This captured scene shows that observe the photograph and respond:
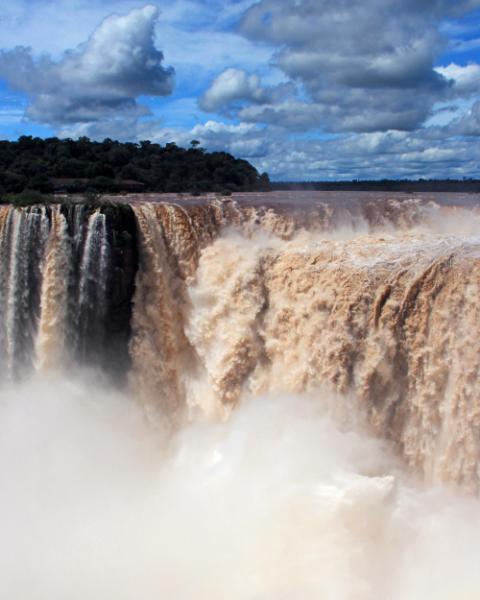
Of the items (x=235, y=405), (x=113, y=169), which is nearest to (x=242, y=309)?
(x=235, y=405)

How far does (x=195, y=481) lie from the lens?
1277 cm

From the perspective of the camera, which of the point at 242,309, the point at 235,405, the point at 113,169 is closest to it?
the point at 235,405

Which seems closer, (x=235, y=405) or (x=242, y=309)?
(x=235, y=405)

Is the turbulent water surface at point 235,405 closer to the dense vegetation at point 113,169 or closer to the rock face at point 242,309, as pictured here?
the rock face at point 242,309

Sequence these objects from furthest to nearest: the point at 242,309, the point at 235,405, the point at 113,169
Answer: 1. the point at 113,169
2. the point at 242,309
3. the point at 235,405

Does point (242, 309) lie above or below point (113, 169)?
below

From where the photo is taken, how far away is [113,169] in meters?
31.8

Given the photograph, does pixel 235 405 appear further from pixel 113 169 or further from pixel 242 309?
pixel 113 169

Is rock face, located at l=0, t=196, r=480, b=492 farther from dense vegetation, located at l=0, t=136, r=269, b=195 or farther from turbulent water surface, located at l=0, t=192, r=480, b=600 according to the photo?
dense vegetation, located at l=0, t=136, r=269, b=195

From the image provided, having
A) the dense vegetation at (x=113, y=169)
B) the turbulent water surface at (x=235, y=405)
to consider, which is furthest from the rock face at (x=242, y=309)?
the dense vegetation at (x=113, y=169)

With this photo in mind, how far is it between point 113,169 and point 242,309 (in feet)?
66.1

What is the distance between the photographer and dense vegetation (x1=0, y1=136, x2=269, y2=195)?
27.5 metres

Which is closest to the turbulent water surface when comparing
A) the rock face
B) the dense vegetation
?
the rock face

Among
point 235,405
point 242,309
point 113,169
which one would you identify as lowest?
point 235,405
